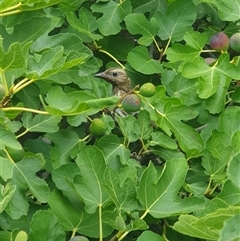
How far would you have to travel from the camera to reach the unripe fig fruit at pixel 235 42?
1.66 metres

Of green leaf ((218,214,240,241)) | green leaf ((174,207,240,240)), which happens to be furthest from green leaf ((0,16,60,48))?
green leaf ((218,214,240,241))

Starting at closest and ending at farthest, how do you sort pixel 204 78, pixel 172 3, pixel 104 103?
pixel 104 103 < pixel 204 78 < pixel 172 3

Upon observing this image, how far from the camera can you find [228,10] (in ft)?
5.52

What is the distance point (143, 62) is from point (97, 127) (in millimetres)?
316

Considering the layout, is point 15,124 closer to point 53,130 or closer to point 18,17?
point 53,130

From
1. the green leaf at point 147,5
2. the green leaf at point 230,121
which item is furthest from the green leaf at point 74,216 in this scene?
the green leaf at point 147,5

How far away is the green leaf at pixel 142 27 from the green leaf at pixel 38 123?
455 millimetres

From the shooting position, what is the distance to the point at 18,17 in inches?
59.3

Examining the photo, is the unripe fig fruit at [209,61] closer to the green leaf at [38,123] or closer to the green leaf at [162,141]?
the green leaf at [162,141]

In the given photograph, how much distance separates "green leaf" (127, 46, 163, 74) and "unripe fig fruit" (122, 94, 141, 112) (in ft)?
0.85

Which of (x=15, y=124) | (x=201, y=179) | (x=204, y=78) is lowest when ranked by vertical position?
(x=201, y=179)

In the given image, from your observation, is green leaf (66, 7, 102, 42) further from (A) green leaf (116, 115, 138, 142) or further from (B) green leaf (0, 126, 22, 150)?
(B) green leaf (0, 126, 22, 150)

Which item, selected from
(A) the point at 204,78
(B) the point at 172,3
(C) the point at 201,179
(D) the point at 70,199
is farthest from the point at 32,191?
(B) the point at 172,3

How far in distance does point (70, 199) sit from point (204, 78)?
1.44 ft
